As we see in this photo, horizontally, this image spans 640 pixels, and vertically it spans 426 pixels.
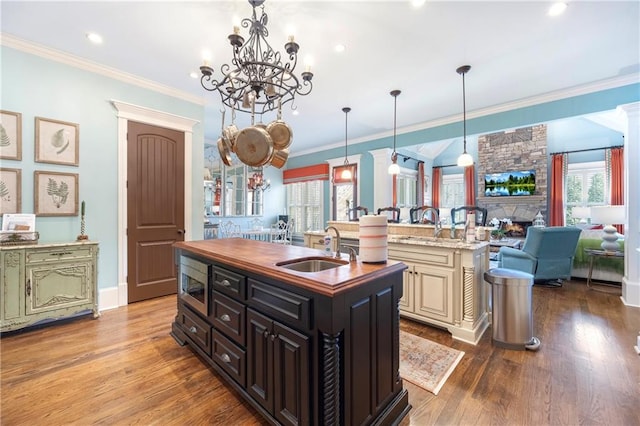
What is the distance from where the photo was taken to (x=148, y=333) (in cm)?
271

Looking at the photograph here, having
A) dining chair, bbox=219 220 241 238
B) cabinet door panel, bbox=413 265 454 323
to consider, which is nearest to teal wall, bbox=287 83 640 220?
dining chair, bbox=219 220 241 238

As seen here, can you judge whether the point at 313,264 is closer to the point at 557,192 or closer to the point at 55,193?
the point at 55,193

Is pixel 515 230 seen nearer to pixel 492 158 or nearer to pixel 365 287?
pixel 492 158

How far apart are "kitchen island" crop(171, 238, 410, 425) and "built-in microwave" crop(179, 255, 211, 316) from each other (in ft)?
0.18

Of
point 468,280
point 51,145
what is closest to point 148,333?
point 51,145

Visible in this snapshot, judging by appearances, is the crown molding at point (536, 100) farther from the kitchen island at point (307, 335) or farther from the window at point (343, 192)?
the kitchen island at point (307, 335)

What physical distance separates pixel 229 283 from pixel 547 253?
460 cm

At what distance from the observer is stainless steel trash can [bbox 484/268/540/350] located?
244 cm

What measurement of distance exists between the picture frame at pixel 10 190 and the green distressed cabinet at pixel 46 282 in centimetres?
49

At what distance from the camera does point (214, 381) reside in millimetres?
1979

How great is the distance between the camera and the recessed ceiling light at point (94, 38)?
2683mm

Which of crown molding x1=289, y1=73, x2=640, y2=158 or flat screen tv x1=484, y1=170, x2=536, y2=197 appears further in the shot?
flat screen tv x1=484, y1=170, x2=536, y2=197

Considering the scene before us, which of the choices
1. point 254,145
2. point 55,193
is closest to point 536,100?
→ point 254,145

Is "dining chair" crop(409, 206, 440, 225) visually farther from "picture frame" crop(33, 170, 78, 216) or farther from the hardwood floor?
"picture frame" crop(33, 170, 78, 216)
